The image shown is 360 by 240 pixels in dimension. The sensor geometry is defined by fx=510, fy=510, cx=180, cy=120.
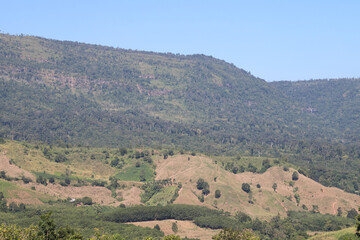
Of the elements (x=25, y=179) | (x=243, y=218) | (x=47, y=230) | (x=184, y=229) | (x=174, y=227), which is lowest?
(x=184, y=229)

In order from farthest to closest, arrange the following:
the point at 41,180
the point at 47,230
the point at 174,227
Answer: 1. the point at 41,180
2. the point at 174,227
3. the point at 47,230

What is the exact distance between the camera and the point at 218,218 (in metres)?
180

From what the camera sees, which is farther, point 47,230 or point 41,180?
point 41,180

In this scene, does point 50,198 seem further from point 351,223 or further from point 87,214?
point 351,223

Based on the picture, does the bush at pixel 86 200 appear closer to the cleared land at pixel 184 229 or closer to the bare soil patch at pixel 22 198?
the bare soil patch at pixel 22 198

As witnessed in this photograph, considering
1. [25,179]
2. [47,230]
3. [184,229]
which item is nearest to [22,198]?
[25,179]

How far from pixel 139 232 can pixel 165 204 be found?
158 ft

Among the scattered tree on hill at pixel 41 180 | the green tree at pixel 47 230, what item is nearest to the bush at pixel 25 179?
the scattered tree on hill at pixel 41 180

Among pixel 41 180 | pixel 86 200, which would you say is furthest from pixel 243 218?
pixel 41 180

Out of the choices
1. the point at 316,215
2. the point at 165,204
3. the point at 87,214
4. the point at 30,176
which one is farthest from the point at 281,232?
the point at 30,176

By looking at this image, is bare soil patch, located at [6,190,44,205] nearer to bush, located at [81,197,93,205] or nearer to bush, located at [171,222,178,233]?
bush, located at [81,197,93,205]

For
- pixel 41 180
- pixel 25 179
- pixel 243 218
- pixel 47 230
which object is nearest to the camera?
pixel 47 230

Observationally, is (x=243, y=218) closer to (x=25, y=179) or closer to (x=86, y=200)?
(x=86, y=200)

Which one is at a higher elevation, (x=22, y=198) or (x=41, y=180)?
(x=41, y=180)
